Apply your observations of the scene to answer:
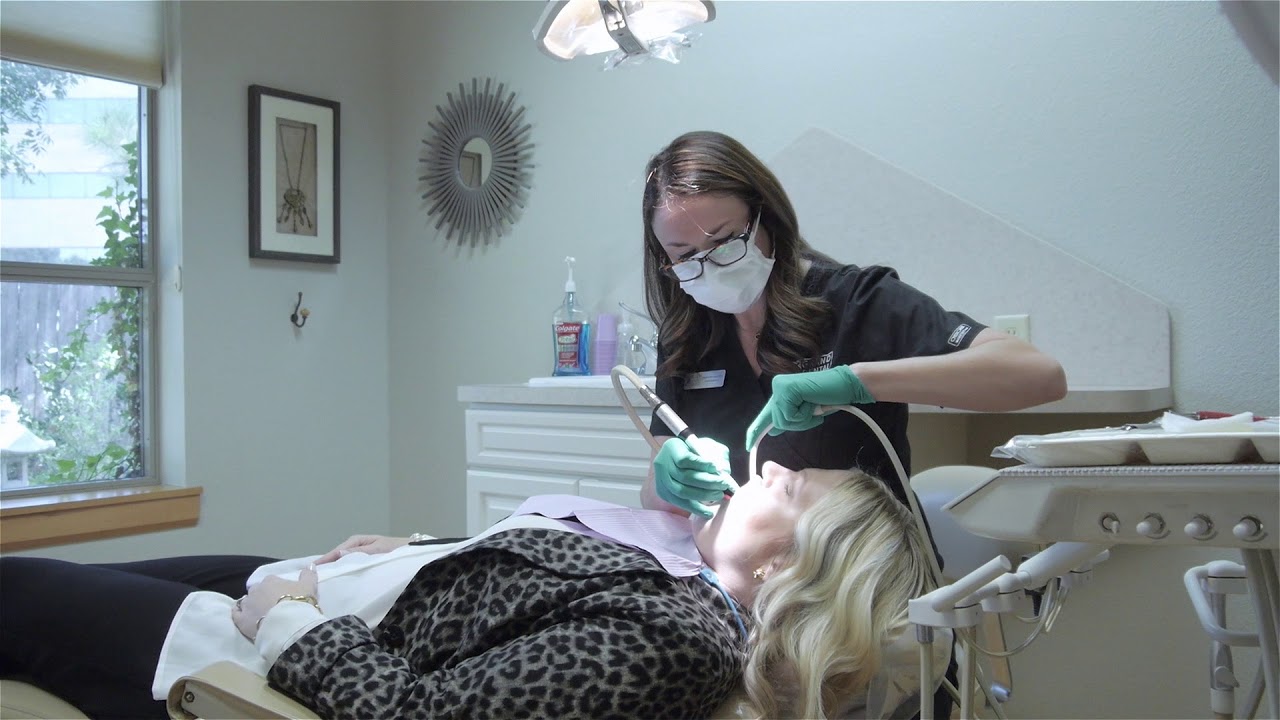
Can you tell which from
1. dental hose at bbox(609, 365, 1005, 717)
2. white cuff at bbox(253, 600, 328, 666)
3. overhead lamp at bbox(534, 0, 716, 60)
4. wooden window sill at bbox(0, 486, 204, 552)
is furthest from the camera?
wooden window sill at bbox(0, 486, 204, 552)

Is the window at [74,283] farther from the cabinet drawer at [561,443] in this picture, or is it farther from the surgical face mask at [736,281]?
the surgical face mask at [736,281]

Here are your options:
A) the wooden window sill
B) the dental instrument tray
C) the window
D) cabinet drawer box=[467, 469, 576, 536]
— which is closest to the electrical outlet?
cabinet drawer box=[467, 469, 576, 536]

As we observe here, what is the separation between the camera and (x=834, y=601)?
3.71ft

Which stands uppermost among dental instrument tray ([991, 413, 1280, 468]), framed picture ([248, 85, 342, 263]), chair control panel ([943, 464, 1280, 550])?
framed picture ([248, 85, 342, 263])

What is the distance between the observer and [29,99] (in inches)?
116

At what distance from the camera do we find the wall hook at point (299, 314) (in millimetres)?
3395

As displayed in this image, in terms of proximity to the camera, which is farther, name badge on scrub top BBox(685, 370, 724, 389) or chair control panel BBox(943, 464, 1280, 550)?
name badge on scrub top BBox(685, 370, 724, 389)

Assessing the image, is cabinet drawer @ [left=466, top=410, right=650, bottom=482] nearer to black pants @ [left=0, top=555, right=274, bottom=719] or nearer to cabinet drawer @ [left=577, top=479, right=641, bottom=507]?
cabinet drawer @ [left=577, top=479, right=641, bottom=507]

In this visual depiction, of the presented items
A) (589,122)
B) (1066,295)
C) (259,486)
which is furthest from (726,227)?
(259,486)

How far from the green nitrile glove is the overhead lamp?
0.96 m

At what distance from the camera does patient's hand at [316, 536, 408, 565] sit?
1.57 m

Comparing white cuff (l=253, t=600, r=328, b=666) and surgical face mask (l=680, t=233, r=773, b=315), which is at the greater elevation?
surgical face mask (l=680, t=233, r=773, b=315)

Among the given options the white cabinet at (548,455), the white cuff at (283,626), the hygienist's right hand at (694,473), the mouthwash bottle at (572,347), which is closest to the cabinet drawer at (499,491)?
the white cabinet at (548,455)

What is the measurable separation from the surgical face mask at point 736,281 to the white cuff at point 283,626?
0.75 m
